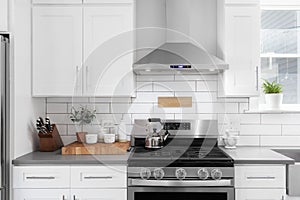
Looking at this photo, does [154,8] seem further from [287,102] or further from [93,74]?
[287,102]

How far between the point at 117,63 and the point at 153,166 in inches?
34.0

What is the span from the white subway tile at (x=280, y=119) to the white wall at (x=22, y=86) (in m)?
1.91

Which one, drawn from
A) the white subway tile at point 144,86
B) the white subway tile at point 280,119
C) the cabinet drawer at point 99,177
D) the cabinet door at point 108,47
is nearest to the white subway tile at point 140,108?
the white subway tile at point 144,86

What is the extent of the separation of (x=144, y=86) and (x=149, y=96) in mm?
96

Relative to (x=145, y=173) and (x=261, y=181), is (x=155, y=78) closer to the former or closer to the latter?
(x=145, y=173)

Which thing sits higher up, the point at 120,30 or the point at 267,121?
the point at 120,30

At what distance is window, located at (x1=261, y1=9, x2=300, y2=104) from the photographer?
11.4 ft

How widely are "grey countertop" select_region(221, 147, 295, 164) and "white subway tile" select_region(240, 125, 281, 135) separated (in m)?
0.21

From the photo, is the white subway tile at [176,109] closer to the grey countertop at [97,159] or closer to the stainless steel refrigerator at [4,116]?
the grey countertop at [97,159]

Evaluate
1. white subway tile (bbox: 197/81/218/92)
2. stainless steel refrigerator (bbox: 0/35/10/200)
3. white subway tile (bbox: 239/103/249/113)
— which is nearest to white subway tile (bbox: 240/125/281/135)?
white subway tile (bbox: 239/103/249/113)

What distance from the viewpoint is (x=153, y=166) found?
268 cm

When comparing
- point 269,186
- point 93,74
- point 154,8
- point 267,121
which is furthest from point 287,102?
point 93,74

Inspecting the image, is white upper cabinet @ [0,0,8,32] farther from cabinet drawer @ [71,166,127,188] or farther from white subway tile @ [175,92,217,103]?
white subway tile @ [175,92,217,103]

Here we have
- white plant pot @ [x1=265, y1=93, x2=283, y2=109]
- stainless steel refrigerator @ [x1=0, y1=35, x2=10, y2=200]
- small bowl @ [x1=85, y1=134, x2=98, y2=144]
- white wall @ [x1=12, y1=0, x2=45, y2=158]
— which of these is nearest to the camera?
stainless steel refrigerator @ [x1=0, y1=35, x2=10, y2=200]
